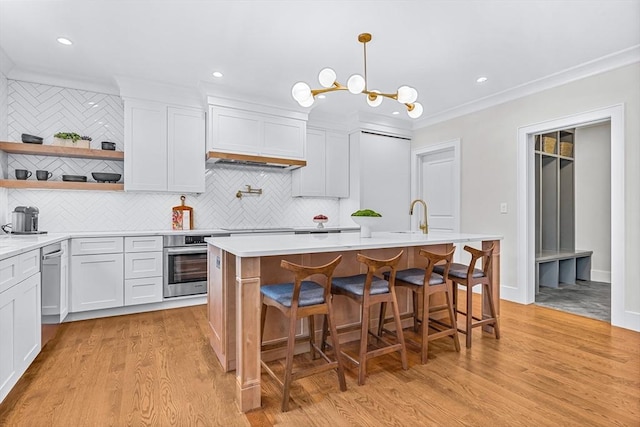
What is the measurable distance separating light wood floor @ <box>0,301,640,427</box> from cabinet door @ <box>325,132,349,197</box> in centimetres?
299

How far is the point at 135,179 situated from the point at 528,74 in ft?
15.2

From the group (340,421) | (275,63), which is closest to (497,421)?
(340,421)

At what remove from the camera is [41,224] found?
3.68 metres

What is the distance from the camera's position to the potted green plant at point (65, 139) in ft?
11.9

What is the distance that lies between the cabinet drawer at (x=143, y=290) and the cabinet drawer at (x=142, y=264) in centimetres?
6

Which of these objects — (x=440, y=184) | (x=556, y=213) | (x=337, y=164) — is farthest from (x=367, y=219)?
(x=556, y=213)

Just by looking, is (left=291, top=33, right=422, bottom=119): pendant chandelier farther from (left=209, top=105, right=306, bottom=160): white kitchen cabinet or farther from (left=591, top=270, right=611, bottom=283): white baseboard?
(left=591, top=270, right=611, bottom=283): white baseboard

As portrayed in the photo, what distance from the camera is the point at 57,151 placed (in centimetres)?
357

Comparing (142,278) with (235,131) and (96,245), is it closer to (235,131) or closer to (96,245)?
(96,245)

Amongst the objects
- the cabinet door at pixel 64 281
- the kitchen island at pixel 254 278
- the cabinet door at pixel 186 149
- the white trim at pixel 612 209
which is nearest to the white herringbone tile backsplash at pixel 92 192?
the cabinet door at pixel 186 149

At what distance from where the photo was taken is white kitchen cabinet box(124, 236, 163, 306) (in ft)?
11.7

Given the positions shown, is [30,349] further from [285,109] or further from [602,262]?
[602,262]

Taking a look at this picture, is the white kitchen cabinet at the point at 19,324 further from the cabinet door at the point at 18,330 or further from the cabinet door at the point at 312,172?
the cabinet door at the point at 312,172

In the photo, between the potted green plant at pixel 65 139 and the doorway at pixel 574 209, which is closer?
the potted green plant at pixel 65 139
